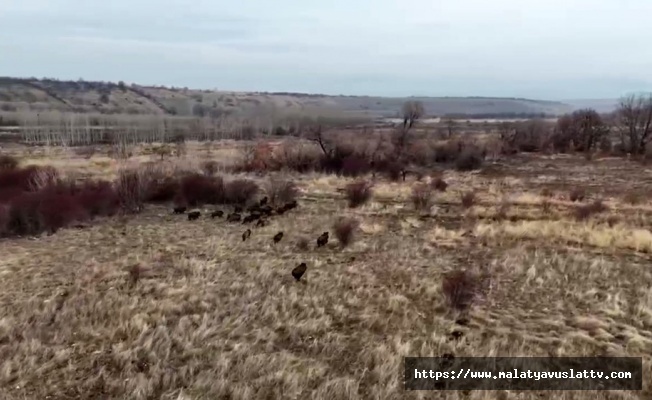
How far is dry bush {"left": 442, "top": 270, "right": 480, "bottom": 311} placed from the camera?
9.12 m

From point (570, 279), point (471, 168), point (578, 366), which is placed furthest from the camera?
point (471, 168)

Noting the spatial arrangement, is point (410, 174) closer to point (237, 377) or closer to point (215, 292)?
point (215, 292)

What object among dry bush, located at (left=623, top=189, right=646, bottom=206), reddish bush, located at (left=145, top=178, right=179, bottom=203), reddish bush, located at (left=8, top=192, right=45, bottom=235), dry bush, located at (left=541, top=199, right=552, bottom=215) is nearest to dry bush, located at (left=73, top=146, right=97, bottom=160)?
reddish bush, located at (left=145, top=178, right=179, bottom=203)

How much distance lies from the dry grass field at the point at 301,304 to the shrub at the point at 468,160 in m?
19.8

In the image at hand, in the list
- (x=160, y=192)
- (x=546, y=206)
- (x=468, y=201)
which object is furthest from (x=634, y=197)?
(x=160, y=192)

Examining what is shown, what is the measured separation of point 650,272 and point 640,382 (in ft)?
18.8

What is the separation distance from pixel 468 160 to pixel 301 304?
3048 cm

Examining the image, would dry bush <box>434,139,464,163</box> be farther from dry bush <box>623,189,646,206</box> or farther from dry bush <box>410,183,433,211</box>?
dry bush <box>410,183,433,211</box>

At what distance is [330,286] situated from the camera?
34.0 ft

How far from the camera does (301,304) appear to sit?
9297 mm

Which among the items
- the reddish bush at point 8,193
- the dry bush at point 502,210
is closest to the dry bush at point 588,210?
the dry bush at point 502,210

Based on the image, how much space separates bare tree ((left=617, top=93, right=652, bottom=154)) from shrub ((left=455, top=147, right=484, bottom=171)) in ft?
47.0

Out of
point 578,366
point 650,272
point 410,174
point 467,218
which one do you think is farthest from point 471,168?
point 578,366

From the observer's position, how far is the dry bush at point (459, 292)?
29.9 feet
